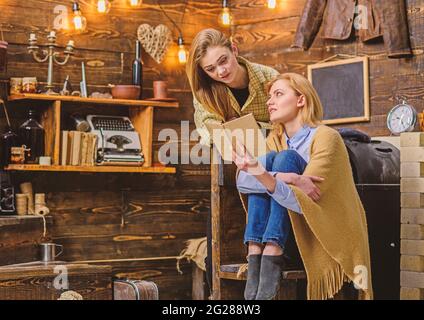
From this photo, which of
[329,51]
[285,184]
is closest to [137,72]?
[329,51]

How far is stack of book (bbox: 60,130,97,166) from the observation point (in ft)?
18.0

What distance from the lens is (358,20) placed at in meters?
5.37

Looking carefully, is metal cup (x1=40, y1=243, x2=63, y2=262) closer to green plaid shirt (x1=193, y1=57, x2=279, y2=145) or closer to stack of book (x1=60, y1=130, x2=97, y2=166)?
stack of book (x1=60, y1=130, x2=97, y2=166)

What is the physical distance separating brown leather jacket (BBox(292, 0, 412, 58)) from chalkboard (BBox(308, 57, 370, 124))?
177 mm

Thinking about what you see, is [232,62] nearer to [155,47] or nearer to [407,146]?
[407,146]

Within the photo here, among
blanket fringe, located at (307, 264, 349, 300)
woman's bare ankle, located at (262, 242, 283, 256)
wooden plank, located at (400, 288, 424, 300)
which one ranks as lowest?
wooden plank, located at (400, 288, 424, 300)

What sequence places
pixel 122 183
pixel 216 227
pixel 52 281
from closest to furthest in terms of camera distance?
pixel 216 227, pixel 52 281, pixel 122 183

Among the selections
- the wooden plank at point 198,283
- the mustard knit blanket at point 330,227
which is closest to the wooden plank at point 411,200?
the mustard knit blanket at point 330,227

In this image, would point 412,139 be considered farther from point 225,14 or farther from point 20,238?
point 20,238

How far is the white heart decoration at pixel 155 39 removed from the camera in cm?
605

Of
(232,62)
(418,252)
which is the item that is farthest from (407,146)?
(232,62)

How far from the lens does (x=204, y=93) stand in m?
4.23

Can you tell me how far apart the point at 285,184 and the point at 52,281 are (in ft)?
6.05

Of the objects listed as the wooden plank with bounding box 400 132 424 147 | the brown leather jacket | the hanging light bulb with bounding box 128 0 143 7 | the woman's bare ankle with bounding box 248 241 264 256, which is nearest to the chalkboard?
the brown leather jacket
